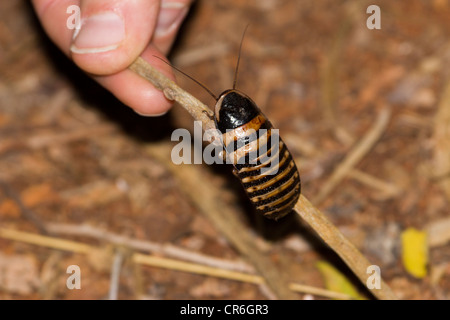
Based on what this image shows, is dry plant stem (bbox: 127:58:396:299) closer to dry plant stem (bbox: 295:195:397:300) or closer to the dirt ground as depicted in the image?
dry plant stem (bbox: 295:195:397:300)

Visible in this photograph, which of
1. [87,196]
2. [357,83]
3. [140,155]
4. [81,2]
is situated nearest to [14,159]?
[87,196]

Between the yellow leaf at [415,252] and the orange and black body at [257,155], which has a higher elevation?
the orange and black body at [257,155]

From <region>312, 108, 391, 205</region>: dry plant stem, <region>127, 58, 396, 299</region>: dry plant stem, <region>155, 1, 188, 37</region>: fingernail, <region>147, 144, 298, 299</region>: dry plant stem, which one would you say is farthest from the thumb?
<region>312, 108, 391, 205</region>: dry plant stem

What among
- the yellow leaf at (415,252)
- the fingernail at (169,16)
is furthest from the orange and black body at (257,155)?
the fingernail at (169,16)

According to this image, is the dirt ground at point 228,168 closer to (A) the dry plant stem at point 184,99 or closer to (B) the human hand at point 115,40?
(B) the human hand at point 115,40

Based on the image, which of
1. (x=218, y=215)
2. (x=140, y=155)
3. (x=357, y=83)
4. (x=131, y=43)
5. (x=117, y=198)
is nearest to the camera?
(x=131, y=43)

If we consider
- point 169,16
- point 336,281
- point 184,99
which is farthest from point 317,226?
point 169,16

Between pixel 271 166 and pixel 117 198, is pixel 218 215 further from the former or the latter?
pixel 271 166

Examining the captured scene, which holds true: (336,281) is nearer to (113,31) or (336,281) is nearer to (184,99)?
(184,99)
